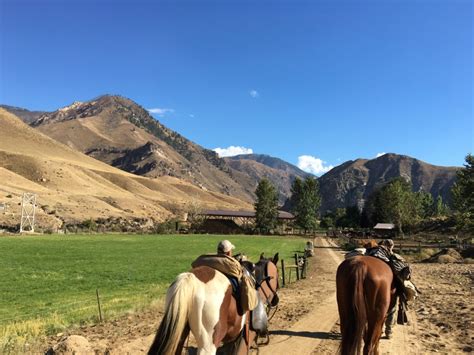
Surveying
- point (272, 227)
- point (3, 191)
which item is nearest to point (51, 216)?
point (3, 191)

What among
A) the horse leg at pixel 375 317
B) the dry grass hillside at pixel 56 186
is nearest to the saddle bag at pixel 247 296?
the horse leg at pixel 375 317

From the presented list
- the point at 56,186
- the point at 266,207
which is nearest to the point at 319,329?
the point at 266,207

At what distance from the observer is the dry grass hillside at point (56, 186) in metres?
89.1

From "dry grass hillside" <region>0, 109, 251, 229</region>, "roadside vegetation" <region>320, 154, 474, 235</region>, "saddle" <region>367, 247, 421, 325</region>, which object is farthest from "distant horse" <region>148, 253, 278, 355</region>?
"dry grass hillside" <region>0, 109, 251, 229</region>

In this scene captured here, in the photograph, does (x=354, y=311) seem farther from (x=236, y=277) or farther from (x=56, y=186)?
(x=56, y=186)

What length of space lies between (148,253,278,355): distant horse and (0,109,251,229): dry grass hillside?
72.9 m

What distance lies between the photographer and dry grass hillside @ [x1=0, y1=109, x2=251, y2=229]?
89088 millimetres

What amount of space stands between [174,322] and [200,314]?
15.2 inches

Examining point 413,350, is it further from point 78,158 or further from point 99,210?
point 78,158

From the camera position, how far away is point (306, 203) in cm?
9481

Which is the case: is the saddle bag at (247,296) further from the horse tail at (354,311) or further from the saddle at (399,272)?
the saddle at (399,272)

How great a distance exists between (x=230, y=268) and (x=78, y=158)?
20021 centimetres

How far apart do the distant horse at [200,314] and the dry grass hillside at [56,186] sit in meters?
72.9

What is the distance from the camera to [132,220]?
10294cm
